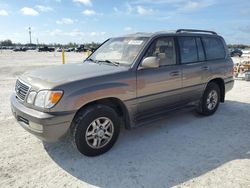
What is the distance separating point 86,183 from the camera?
299 cm

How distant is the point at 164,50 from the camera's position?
4.47 metres

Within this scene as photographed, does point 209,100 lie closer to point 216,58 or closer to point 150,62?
point 216,58

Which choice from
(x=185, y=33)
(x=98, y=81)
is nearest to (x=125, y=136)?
(x=98, y=81)

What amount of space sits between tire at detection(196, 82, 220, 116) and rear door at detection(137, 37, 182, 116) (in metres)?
0.95

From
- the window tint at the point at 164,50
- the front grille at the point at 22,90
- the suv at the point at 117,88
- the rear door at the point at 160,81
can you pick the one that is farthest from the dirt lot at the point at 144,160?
the window tint at the point at 164,50

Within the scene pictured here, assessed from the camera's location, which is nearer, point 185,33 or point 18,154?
point 18,154

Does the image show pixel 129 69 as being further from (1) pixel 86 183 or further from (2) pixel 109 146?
(1) pixel 86 183

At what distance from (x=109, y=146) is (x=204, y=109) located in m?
2.71

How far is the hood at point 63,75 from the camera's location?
130 inches

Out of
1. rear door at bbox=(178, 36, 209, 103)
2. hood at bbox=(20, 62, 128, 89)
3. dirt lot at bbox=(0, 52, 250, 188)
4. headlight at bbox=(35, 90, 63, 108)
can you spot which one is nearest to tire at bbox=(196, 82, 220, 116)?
rear door at bbox=(178, 36, 209, 103)

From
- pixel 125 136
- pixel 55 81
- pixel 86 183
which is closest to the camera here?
pixel 86 183

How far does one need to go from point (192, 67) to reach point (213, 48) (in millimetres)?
1123

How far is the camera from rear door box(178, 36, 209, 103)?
4773 mm

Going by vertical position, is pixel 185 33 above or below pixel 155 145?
above
